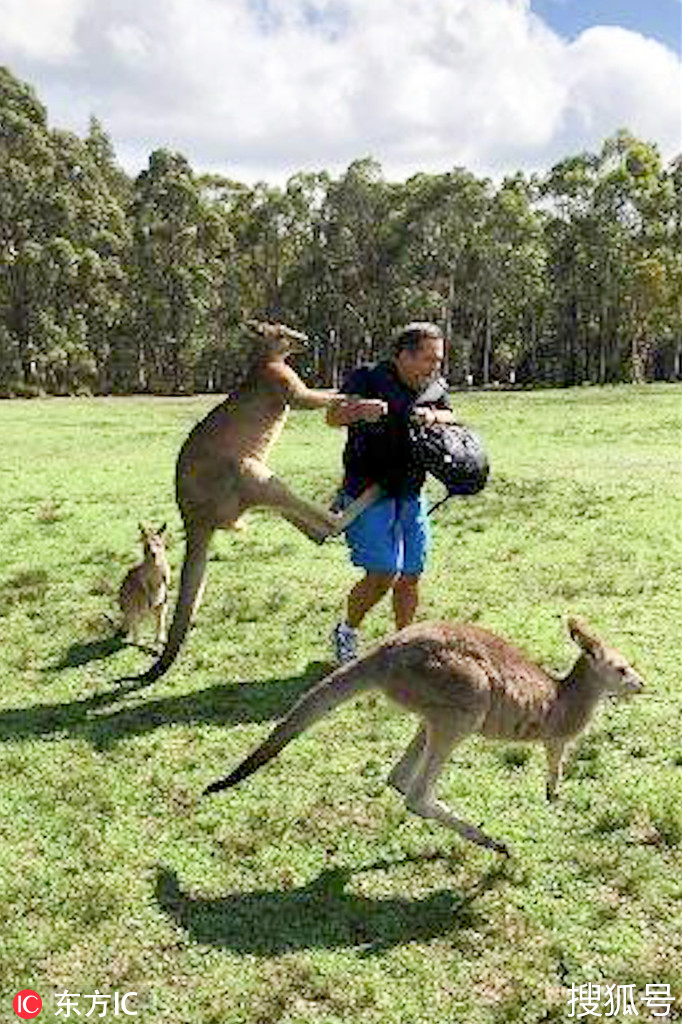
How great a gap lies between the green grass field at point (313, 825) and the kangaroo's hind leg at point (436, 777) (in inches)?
5.7

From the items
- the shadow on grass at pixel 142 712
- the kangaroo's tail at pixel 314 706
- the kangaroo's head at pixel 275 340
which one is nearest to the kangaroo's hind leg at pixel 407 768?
the kangaroo's tail at pixel 314 706

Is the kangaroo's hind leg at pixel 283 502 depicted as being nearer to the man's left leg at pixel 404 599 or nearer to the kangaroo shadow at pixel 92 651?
the man's left leg at pixel 404 599

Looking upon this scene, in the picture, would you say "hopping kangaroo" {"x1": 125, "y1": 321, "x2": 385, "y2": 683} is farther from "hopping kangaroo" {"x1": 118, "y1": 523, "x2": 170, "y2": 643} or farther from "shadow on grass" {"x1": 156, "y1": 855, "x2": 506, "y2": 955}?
"shadow on grass" {"x1": 156, "y1": 855, "x2": 506, "y2": 955}

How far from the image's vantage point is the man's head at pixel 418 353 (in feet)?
20.1

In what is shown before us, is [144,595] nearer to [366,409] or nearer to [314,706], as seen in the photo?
[366,409]

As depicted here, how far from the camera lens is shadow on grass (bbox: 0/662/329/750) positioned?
6.11 meters

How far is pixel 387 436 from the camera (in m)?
6.32

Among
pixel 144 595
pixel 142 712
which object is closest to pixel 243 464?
pixel 142 712

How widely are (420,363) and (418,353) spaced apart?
2.2 inches

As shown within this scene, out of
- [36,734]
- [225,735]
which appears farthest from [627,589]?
[36,734]

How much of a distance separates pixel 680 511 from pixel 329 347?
36605 millimetres

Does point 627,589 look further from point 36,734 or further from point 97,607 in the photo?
point 36,734

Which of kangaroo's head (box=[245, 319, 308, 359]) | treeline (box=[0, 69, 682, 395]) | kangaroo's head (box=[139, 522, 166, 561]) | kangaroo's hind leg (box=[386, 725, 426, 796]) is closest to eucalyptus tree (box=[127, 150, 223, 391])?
treeline (box=[0, 69, 682, 395])

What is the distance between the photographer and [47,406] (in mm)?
29703
